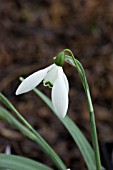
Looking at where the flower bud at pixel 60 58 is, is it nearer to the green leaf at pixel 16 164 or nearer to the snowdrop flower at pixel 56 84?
the snowdrop flower at pixel 56 84

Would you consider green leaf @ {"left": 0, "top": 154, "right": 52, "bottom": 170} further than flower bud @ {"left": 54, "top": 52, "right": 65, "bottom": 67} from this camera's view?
Yes

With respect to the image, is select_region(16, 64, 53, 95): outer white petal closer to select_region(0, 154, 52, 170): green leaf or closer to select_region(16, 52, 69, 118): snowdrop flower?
select_region(16, 52, 69, 118): snowdrop flower

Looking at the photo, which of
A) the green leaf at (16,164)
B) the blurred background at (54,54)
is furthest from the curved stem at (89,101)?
the blurred background at (54,54)

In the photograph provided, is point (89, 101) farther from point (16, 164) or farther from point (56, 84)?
point (16, 164)

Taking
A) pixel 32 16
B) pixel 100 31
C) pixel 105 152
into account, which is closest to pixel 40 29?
pixel 32 16

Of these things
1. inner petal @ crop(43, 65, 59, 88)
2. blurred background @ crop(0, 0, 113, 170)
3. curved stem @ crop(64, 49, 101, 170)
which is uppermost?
blurred background @ crop(0, 0, 113, 170)

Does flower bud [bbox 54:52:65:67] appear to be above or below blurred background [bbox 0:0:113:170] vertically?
below

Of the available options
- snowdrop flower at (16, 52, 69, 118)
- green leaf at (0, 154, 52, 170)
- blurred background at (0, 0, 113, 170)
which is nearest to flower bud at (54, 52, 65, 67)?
snowdrop flower at (16, 52, 69, 118)
